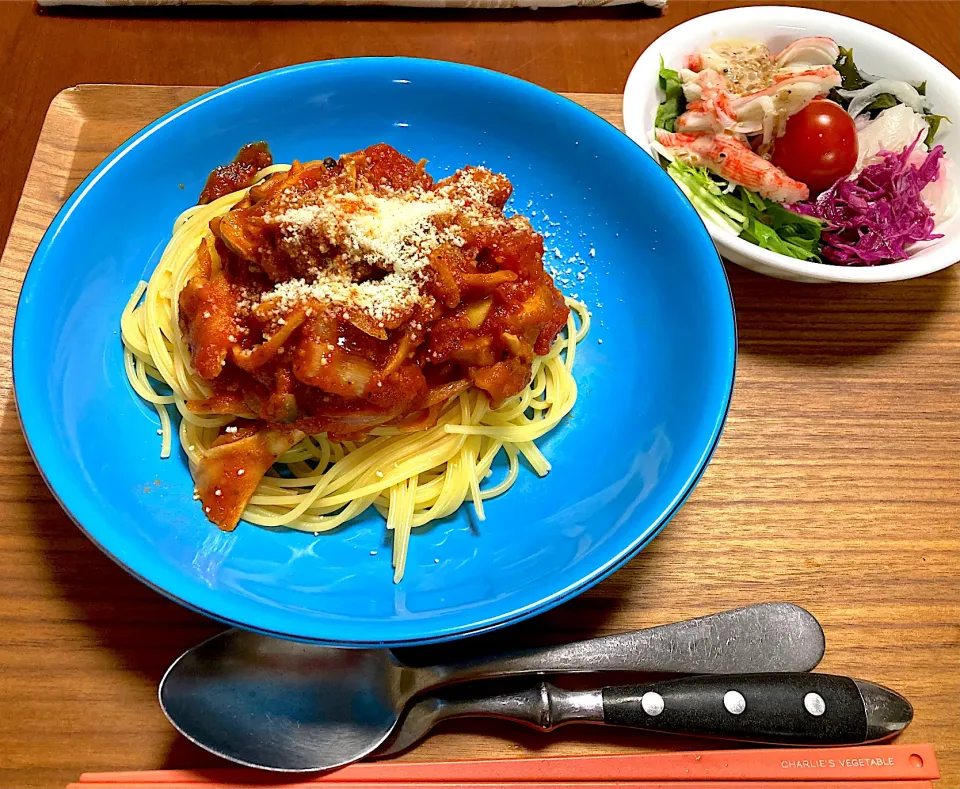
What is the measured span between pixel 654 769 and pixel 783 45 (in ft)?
11.7

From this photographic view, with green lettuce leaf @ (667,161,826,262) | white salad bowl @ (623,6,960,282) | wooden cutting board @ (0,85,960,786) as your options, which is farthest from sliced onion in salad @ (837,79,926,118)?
wooden cutting board @ (0,85,960,786)

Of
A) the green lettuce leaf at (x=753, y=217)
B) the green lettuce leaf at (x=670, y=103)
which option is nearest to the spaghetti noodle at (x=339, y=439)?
the green lettuce leaf at (x=753, y=217)

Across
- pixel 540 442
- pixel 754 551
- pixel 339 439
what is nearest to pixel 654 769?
pixel 754 551

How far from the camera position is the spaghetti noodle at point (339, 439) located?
102 inches

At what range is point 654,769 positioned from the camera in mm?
2342

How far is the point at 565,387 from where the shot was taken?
2943mm

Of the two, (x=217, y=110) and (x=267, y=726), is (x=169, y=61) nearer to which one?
(x=217, y=110)

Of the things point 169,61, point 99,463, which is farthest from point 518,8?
point 99,463

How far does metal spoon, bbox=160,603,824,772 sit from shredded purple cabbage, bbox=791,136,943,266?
1852 mm

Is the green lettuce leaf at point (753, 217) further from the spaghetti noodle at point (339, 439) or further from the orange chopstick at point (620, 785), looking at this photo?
the orange chopstick at point (620, 785)

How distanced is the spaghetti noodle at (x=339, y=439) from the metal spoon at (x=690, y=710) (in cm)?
49

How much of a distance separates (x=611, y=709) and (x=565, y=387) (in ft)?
3.84

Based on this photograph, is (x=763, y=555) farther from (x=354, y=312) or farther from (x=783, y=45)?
(x=783, y=45)

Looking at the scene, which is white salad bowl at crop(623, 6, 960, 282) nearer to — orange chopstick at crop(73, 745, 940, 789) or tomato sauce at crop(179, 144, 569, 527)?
tomato sauce at crop(179, 144, 569, 527)
